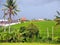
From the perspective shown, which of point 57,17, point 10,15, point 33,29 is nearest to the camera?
point 33,29

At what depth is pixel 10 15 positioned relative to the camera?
152 feet

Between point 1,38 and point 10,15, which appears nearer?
point 1,38

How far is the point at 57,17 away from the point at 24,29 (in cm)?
495

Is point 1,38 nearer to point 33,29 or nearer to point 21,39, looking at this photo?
point 21,39

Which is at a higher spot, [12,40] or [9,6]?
[9,6]

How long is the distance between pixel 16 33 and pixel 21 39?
0.92 metres

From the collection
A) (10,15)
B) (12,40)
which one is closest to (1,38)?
(12,40)

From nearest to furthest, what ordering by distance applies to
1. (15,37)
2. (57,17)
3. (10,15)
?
1. (15,37)
2. (57,17)
3. (10,15)

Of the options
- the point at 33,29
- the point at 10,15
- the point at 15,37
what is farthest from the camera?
the point at 10,15

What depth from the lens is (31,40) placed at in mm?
28719

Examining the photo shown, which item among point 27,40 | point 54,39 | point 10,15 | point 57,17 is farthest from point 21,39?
point 10,15

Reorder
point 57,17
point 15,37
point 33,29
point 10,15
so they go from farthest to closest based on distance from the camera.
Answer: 1. point 10,15
2. point 57,17
3. point 33,29
4. point 15,37

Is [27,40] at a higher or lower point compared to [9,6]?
lower

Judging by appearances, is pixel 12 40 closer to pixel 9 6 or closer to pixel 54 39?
pixel 54 39
